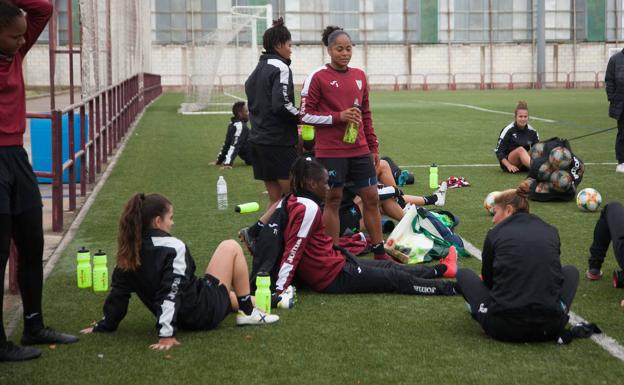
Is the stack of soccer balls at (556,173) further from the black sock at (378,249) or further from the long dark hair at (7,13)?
the long dark hair at (7,13)

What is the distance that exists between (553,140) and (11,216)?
8417 millimetres

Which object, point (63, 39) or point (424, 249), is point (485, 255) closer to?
point (424, 249)

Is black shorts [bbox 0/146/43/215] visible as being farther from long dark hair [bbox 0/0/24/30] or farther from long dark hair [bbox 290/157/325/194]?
long dark hair [bbox 290/157/325/194]

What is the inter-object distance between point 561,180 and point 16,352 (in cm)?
763

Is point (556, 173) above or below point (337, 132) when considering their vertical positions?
Answer: below

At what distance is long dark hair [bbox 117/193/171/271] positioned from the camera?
18.9 feet

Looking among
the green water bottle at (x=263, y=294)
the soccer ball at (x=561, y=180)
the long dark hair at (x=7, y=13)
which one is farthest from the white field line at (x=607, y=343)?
the soccer ball at (x=561, y=180)

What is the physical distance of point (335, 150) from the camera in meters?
8.20

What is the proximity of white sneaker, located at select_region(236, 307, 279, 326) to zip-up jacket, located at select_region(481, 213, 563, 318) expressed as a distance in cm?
142

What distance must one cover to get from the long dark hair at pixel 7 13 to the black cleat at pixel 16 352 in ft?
5.77

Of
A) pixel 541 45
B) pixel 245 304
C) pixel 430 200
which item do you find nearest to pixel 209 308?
Result: pixel 245 304

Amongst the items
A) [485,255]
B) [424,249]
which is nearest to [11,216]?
[485,255]

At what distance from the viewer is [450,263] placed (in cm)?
769

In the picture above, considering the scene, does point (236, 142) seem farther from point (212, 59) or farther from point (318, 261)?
point (212, 59)
